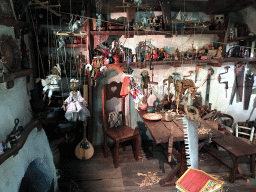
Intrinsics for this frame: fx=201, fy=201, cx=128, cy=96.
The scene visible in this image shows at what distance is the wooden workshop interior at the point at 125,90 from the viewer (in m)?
2.70

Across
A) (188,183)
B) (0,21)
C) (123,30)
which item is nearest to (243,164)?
(188,183)

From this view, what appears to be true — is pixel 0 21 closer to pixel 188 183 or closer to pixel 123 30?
pixel 123 30

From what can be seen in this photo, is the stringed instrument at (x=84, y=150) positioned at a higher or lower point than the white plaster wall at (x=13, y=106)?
lower

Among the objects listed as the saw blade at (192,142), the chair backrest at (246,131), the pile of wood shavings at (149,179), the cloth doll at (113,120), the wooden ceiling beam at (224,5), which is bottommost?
the pile of wood shavings at (149,179)

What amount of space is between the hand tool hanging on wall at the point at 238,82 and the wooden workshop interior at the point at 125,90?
21 mm

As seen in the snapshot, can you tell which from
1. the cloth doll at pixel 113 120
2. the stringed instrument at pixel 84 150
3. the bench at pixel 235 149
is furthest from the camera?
the cloth doll at pixel 113 120

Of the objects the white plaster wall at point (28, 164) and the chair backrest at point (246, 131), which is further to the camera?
the chair backrest at point (246, 131)

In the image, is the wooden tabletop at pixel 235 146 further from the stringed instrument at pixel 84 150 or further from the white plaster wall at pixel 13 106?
the white plaster wall at pixel 13 106

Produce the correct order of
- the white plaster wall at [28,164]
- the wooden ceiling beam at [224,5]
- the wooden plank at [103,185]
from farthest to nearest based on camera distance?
the wooden ceiling beam at [224,5]
the wooden plank at [103,185]
the white plaster wall at [28,164]

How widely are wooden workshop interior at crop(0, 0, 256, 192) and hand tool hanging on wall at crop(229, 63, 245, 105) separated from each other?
2 cm

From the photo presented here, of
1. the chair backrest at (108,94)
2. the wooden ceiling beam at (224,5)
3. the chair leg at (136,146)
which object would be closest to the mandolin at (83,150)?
the chair backrest at (108,94)

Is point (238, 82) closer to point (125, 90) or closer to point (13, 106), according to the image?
point (125, 90)

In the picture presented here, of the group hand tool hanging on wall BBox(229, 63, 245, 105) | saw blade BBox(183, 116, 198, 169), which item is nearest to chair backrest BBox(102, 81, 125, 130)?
saw blade BBox(183, 116, 198, 169)

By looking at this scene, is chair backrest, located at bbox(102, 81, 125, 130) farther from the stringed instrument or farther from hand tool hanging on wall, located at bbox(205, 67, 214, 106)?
hand tool hanging on wall, located at bbox(205, 67, 214, 106)
